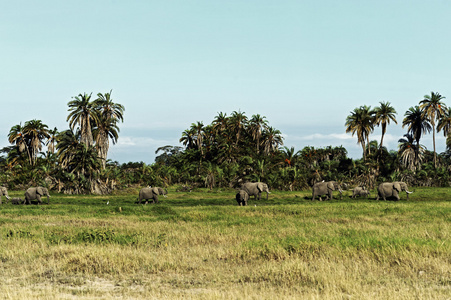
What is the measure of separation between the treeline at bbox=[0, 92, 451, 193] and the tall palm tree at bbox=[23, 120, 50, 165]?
0.16 m

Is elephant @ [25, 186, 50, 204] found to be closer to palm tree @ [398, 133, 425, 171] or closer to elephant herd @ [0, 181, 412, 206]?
elephant herd @ [0, 181, 412, 206]

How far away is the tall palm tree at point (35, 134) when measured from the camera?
6900 centimetres

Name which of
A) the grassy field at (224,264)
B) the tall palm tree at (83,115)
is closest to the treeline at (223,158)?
the tall palm tree at (83,115)

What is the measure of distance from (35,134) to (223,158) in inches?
1193

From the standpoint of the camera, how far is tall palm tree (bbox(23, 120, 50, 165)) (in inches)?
2717

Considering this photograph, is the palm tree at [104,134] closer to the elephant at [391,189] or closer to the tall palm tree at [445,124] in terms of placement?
the elephant at [391,189]

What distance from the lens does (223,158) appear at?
209 feet

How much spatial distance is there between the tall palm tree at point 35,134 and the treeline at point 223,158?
0.52 feet

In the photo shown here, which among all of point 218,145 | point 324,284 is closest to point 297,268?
point 324,284

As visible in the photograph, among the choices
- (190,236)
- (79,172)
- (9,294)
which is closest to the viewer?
(9,294)

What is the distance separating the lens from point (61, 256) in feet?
39.6

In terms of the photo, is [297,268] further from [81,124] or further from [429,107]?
[429,107]

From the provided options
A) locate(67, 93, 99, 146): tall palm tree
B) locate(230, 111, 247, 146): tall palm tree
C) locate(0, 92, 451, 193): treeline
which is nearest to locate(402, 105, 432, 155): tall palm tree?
locate(0, 92, 451, 193): treeline

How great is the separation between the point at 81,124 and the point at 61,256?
42057 millimetres
